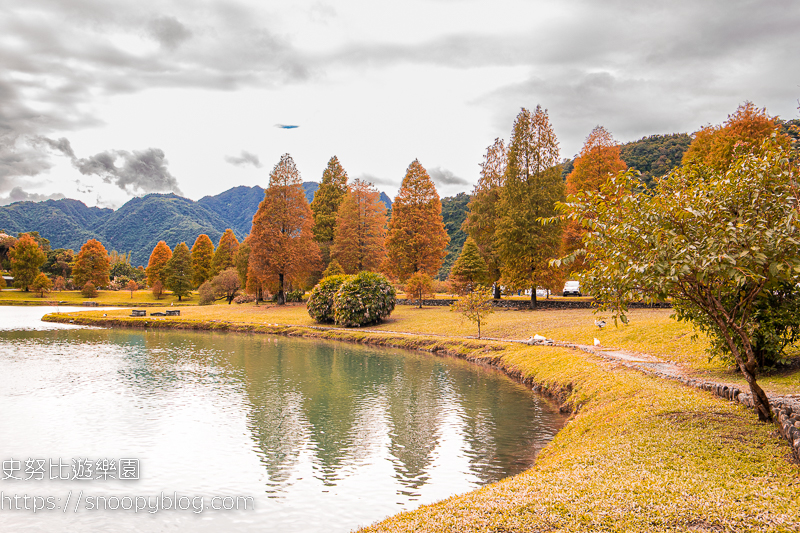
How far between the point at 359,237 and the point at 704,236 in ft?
162

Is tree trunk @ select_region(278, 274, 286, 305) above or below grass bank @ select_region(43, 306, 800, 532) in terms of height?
above

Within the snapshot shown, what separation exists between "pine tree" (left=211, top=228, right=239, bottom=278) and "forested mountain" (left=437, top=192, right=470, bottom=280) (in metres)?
38.8

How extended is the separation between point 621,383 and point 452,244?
79.1 meters

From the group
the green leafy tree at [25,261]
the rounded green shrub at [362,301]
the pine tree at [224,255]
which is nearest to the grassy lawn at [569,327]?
the rounded green shrub at [362,301]

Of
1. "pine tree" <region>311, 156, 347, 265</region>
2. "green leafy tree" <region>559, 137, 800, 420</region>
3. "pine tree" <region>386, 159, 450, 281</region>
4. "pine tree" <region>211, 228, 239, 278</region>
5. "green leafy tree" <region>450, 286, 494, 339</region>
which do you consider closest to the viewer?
"green leafy tree" <region>559, 137, 800, 420</region>

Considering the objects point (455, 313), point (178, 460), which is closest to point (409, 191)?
point (455, 313)

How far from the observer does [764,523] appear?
5406 mm

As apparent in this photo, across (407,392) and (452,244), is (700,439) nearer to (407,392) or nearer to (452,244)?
(407,392)

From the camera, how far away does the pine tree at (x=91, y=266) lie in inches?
3469

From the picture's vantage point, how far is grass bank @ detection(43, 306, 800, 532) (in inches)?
230

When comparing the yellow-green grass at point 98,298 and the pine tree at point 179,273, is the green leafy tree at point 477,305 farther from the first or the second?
the pine tree at point 179,273

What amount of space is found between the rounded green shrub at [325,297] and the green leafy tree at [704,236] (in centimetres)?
3533

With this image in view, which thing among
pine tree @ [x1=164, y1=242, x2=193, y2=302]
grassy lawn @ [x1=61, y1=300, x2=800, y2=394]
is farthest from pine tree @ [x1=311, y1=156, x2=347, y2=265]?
pine tree @ [x1=164, y1=242, x2=193, y2=302]

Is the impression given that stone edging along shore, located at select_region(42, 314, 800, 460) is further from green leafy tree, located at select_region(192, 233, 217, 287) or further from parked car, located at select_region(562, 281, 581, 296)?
green leafy tree, located at select_region(192, 233, 217, 287)
